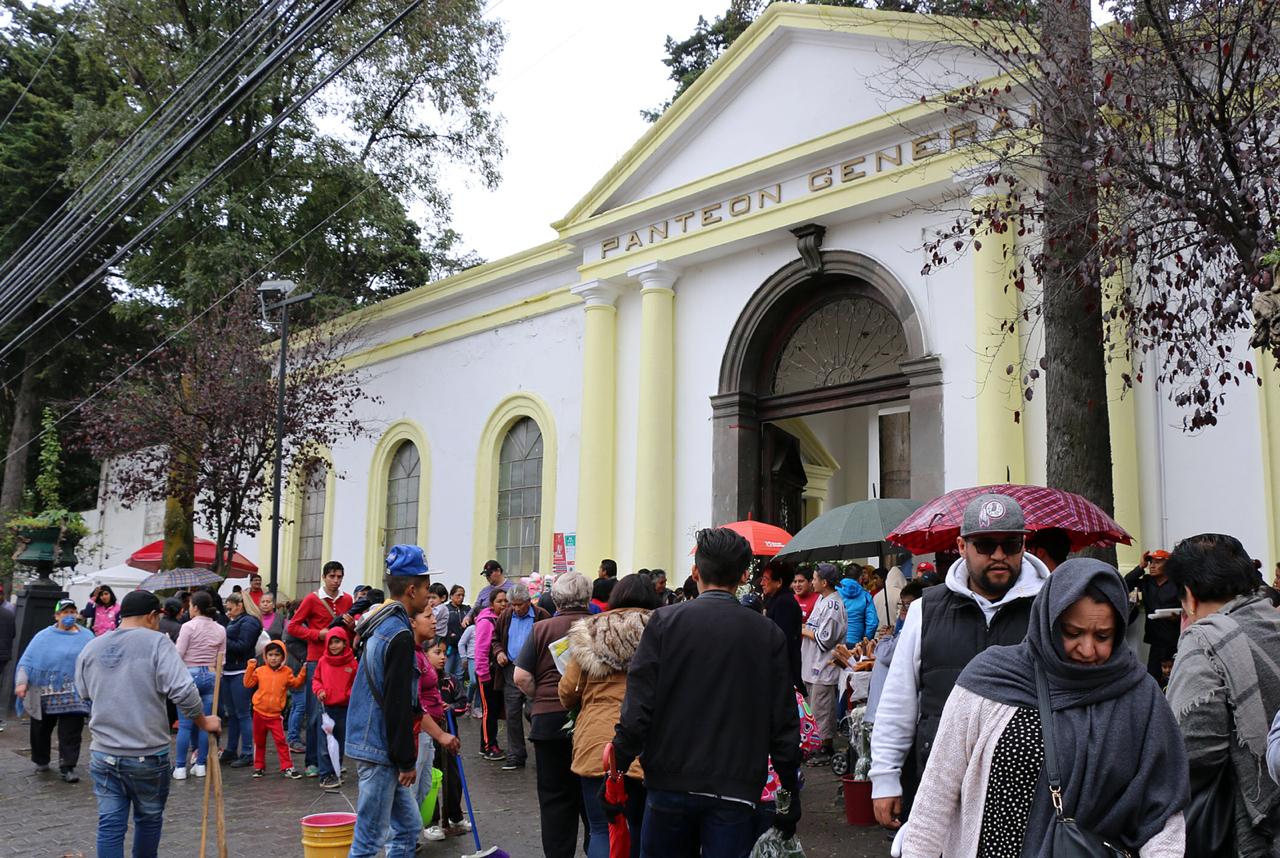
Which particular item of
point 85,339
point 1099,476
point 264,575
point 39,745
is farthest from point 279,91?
point 1099,476

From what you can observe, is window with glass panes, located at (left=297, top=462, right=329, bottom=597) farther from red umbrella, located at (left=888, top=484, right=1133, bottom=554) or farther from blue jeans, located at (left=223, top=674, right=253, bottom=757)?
red umbrella, located at (left=888, top=484, right=1133, bottom=554)

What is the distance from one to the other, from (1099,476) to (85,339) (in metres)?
29.7

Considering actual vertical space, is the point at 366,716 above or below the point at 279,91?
below

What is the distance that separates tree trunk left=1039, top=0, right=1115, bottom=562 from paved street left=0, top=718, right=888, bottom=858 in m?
3.41

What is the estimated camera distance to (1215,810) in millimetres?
3590

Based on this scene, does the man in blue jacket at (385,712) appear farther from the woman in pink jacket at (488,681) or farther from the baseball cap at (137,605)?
the woman in pink jacket at (488,681)

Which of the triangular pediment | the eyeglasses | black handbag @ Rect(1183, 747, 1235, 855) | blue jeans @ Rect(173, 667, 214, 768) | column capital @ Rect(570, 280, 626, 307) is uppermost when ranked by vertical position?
the triangular pediment

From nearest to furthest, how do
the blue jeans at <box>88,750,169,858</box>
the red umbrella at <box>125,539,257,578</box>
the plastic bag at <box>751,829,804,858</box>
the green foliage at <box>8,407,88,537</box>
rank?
the plastic bag at <box>751,829,804,858</box>
the blue jeans at <box>88,750,169,858</box>
the green foliage at <box>8,407,88,537</box>
the red umbrella at <box>125,539,257,578</box>

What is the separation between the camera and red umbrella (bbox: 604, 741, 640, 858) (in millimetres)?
4941

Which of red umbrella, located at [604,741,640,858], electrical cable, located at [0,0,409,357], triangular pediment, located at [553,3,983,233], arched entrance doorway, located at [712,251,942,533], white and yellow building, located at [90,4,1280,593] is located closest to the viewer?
red umbrella, located at [604,741,640,858]

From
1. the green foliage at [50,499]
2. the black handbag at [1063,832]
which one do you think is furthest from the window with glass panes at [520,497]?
the black handbag at [1063,832]

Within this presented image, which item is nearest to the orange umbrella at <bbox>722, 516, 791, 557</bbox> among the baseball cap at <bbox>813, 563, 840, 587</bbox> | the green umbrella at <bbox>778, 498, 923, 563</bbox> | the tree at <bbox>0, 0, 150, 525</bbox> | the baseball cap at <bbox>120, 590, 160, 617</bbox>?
the green umbrella at <bbox>778, 498, 923, 563</bbox>

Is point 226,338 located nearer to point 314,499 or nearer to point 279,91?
point 314,499

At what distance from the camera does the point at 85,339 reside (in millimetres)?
31734
